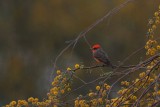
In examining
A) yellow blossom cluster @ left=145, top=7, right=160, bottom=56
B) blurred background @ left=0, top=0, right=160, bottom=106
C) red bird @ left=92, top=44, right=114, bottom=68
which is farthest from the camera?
blurred background @ left=0, top=0, right=160, bottom=106

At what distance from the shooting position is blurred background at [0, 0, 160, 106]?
2403 centimetres

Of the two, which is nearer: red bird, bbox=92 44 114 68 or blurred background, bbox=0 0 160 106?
red bird, bbox=92 44 114 68

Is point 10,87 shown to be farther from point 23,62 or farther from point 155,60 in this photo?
point 155,60

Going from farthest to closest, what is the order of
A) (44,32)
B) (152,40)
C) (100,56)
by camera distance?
1. (44,32)
2. (100,56)
3. (152,40)

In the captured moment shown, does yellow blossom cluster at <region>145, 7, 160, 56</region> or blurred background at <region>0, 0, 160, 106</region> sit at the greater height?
blurred background at <region>0, 0, 160, 106</region>

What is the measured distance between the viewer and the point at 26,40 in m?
25.8

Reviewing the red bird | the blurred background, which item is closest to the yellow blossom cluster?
the red bird

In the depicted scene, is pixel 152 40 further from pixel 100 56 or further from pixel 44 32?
pixel 44 32

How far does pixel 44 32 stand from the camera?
25.3 metres

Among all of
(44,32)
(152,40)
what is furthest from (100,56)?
(44,32)

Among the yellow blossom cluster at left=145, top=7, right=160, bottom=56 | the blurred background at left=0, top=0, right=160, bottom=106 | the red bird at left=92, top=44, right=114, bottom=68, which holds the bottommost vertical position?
the yellow blossom cluster at left=145, top=7, right=160, bottom=56

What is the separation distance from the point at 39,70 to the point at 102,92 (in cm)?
1822

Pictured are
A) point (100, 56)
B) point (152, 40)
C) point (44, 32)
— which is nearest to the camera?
point (152, 40)

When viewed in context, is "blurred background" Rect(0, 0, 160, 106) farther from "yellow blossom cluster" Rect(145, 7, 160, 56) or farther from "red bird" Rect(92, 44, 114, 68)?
"yellow blossom cluster" Rect(145, 7, 160, 56)
